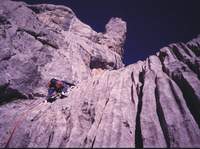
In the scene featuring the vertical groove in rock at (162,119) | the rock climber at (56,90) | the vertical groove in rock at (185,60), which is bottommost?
the vertical groove in rock at (162,119)

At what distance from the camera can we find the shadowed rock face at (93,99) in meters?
11.9

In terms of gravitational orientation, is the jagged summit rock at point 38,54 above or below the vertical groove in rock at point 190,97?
above

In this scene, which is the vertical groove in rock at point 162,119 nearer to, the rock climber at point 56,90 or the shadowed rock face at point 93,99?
the shadowed rock face at point 93,99

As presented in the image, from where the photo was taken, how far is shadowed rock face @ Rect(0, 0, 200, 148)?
39.1ft

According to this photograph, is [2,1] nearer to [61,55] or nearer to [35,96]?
[61,55]

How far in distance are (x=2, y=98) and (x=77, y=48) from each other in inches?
562

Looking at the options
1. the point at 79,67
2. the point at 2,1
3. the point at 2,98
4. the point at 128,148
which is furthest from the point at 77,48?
the point at 128,148

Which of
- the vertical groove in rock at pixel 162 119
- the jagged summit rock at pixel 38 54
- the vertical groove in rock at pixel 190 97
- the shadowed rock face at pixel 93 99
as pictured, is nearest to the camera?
the vertical groove in rock at pixel 162 119

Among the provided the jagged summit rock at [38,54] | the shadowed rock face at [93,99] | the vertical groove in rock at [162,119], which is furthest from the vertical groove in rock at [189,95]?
the jagged summit rock at [38,54]

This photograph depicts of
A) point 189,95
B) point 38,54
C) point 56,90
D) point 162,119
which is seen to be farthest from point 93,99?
point 38,54

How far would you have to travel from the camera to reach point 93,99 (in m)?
15.7

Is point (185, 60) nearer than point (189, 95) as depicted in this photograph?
No

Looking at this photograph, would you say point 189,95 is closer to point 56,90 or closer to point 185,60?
point 185,60

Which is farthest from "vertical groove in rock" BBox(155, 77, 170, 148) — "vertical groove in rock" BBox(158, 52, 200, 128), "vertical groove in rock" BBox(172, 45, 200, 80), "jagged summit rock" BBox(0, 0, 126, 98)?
"jagged summit rock" BBox(0, 0, 126, 98)
